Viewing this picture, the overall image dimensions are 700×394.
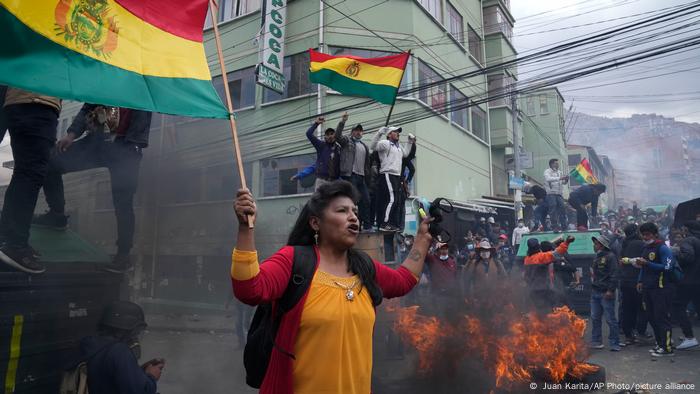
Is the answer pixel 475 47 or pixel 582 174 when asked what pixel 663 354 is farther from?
pixel 475 47

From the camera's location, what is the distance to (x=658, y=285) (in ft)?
22.2

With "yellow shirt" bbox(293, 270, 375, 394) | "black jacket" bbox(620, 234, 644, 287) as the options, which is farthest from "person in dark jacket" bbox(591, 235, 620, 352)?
"yellow shirt" bbox(293, 270, 375, 394)

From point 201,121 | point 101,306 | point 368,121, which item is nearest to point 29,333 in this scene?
point 101,306

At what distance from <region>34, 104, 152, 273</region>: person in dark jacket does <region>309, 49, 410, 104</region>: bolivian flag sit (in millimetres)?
3263

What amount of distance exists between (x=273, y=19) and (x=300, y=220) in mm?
14790

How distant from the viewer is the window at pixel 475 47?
67.3ft

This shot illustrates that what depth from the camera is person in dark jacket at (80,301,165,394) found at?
2736 millimetres

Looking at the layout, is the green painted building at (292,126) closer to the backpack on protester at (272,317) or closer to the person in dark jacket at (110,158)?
the person in dark jacket at (110,158)

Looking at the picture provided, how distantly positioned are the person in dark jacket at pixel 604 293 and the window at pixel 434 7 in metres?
12.0

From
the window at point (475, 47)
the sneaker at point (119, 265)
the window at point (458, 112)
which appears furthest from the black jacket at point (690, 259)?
the window at point (475, 47)

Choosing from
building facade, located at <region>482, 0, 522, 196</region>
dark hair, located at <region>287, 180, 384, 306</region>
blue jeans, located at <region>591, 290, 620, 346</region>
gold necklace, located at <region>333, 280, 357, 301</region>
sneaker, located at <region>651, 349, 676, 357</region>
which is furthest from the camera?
building facade, located at <region>482, 0, 522, 196</region>

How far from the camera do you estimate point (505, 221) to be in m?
19.4

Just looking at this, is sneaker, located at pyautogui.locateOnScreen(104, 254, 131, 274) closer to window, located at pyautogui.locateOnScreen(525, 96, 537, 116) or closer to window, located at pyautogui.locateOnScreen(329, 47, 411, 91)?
window, located at pyautogui.locateOnScreen(329, 47, 411, 91)

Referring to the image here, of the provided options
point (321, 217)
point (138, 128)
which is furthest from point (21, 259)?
point (321, 217)
